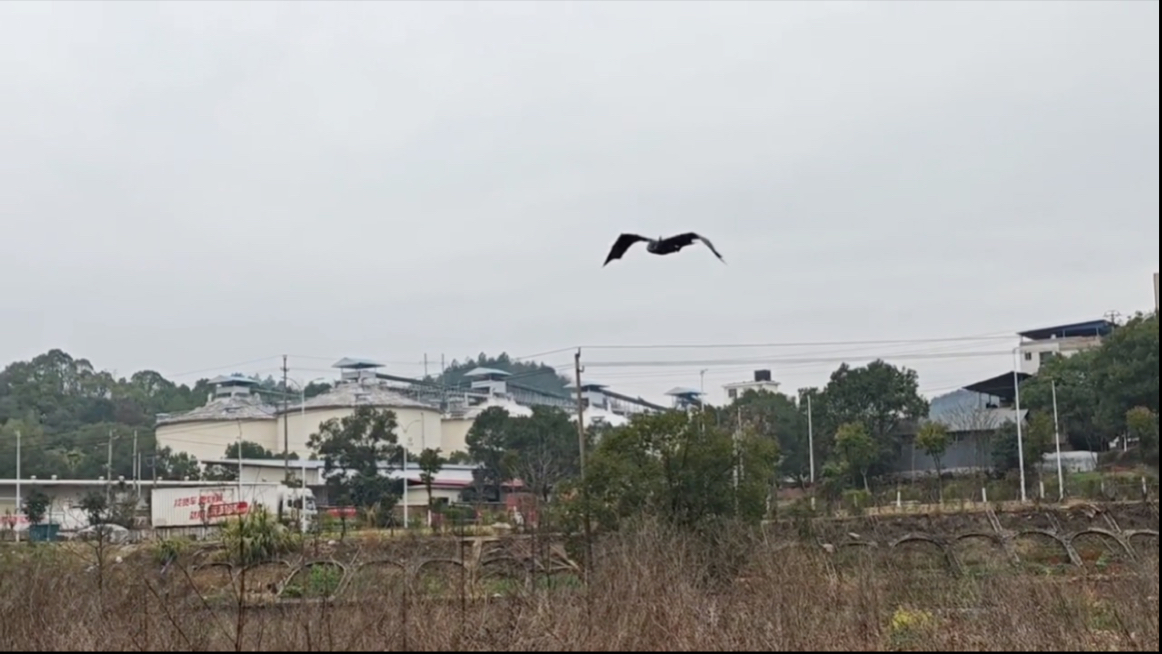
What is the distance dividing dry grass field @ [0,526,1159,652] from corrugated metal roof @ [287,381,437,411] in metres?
43.5

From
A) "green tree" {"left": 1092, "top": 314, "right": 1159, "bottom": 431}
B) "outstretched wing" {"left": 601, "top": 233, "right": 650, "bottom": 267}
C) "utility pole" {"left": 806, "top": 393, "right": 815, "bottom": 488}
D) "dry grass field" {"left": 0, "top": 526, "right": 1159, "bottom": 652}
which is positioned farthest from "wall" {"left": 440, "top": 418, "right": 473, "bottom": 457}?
"outstretched wing" {"left": 601, "top": 233, "right": 650, "bottom": 267}

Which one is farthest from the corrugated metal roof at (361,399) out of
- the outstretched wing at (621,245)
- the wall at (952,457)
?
the outstretched wing at (621,245)

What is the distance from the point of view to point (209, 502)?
105 ft

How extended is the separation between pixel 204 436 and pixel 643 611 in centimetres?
5179

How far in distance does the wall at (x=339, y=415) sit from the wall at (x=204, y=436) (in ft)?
2.05

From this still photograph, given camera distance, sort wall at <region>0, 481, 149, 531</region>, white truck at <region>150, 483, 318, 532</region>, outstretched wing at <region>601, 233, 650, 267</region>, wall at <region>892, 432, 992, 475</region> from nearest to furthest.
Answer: outstretched wing at <region>601, 233, 650, 267</region> < white truck at <region>150, 483, 318, 532</region> < wall at <region>0, 481, 149, 531</region> < wall at <region>892, 432, 992, 475</region>

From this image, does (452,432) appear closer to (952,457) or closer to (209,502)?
(952,457)

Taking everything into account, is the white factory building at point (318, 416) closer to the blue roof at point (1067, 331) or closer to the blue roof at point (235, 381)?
the blue roof at point (235, 381)

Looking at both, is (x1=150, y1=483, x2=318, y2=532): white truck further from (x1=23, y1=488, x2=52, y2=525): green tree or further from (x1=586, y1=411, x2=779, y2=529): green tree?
(x1=586, y1=411, x2=779, y2=529): green tree

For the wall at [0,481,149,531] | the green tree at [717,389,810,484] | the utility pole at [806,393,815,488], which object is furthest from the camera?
the green tree at [717,389,810,484]

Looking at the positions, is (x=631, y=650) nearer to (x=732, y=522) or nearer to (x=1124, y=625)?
(x=1124, y=625)

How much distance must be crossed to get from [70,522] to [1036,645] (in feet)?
107

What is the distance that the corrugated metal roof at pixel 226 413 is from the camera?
187 feet

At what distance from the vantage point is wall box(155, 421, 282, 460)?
5609 centimetres
